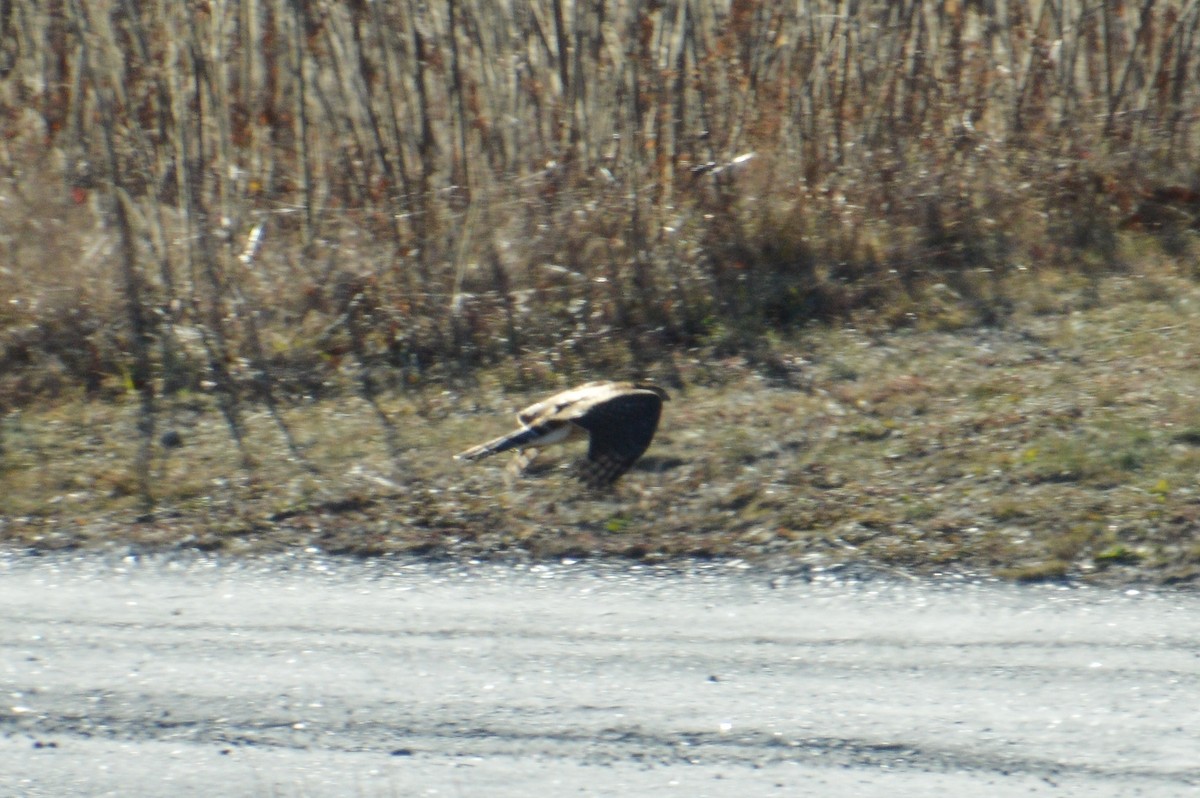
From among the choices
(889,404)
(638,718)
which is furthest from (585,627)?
(889,404)

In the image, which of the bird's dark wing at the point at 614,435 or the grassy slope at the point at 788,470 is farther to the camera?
the bird's dark wing at the point at 614,435

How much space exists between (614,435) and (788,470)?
26.1 inches

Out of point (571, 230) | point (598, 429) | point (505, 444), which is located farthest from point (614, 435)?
point (571, 230)

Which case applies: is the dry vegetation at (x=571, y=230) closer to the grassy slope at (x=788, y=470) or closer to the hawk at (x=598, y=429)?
the grassy slope at (x=788, y=470)

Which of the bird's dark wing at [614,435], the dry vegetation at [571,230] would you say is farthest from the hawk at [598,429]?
the dry vegetation at [571,230]

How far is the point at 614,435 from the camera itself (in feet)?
18.9

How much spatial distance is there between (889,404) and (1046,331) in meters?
1.13

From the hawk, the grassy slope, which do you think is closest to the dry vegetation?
the grassy slope

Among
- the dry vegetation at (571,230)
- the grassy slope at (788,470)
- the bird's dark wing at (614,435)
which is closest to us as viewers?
the grassy slope at (788,470)

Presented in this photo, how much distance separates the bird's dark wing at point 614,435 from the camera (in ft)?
18.8

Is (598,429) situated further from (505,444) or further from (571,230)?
(571,230)

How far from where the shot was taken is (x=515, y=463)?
19.3 ft

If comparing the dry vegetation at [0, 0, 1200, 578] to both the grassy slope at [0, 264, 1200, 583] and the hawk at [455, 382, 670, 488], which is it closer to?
the grassy slope at [0, 264, 1200, 583]

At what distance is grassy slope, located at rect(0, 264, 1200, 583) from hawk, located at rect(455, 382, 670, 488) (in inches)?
3.8
